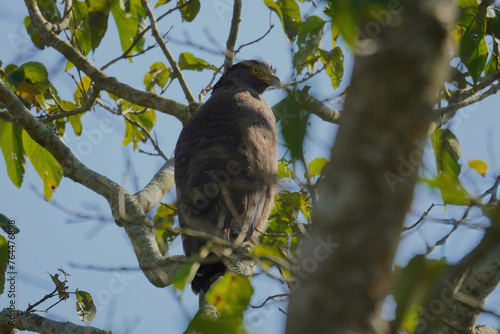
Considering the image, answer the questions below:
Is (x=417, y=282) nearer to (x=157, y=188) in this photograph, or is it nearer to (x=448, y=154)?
(x=448, y=154)

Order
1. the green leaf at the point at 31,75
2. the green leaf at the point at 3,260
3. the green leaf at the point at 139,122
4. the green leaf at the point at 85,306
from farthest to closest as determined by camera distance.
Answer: the green leaf at the point at 139,122, the green leaf at the point at 31,75, the green leaf at the point at 85,306, the green leaf at the point at 3,260

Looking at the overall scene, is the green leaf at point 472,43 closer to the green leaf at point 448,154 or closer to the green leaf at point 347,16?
the green leaf at point 448,154

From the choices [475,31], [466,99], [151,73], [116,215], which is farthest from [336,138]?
[151,73]

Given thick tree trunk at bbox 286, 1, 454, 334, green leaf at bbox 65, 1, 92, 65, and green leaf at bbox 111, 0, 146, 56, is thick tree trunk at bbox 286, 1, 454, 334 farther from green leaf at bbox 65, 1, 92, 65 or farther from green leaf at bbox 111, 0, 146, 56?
green leaf at bbox 65, 1, 92, 65

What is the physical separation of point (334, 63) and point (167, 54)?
4.64 ft

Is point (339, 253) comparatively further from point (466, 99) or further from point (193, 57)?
point (193, 57)

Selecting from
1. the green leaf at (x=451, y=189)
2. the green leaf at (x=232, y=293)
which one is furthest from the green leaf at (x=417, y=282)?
the green leaf at (x=232, y=293)

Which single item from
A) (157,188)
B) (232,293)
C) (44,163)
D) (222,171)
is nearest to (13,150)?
(44,163)

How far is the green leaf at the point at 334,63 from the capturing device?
16.2ft

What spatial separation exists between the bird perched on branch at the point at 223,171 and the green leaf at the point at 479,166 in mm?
1241

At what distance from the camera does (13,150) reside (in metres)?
4.62

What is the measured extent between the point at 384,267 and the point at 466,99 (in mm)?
3296

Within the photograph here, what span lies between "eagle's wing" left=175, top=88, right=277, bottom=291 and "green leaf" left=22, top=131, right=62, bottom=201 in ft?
3.08

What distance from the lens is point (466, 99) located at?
13.8 ft
